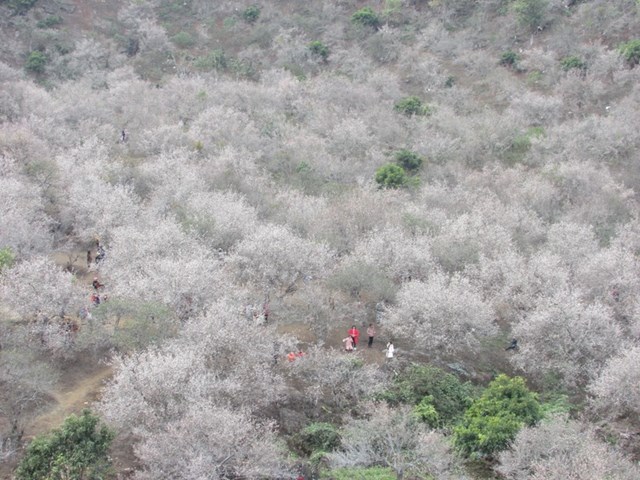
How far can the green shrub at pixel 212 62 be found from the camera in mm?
60719

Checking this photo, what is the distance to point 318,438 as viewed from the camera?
67.4 ft

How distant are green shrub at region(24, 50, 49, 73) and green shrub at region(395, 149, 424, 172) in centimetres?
3331

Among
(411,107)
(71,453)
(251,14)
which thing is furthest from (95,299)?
(251,14)

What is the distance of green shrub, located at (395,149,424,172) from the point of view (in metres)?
45.9

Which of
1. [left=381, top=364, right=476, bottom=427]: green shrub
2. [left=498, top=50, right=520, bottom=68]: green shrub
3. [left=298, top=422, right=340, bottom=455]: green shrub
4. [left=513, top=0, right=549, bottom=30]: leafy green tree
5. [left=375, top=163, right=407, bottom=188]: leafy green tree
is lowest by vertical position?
[left=298, top=422, right=340, bottom=455]: green shrub

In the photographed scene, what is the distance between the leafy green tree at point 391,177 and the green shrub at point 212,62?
25.6m

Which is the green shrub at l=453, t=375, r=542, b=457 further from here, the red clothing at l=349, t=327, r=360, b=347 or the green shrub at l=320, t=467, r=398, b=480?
the red clothing at l=349, t=327, r=360, b=347

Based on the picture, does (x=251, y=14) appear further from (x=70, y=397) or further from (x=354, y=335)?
(x=70, y=397)

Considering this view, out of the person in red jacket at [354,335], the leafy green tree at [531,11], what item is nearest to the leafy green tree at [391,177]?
the person in red jacket at [354,335]

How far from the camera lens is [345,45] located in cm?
6344

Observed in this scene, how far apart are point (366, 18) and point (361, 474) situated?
54739 mm

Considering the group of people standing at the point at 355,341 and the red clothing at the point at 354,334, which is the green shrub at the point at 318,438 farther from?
the red clothing at the point at 354,334

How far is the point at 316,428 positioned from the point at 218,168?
2292 centimetres

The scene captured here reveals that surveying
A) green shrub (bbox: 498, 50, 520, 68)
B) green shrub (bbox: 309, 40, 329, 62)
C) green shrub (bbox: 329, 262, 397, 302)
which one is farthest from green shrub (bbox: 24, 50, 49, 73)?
green shrub (bbox: 329, 262, 397, 302)
